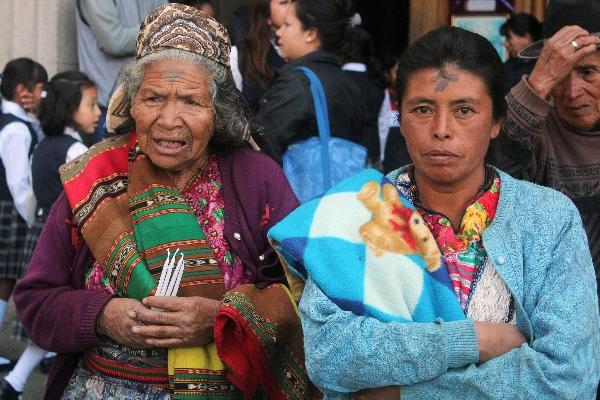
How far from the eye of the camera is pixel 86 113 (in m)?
7.04

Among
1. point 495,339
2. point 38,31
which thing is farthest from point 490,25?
point 495,339

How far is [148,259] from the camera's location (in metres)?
3.30

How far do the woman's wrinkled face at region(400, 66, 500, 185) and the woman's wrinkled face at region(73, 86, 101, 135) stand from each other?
14.7 feet

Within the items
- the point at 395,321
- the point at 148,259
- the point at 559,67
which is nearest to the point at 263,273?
the point at 148,259

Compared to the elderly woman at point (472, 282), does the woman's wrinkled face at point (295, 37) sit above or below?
below

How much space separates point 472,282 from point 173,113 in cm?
115

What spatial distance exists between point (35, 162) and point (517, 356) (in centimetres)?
481

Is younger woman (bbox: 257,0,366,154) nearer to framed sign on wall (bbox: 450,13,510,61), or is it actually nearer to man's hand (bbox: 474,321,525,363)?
man's hand (bbox: 474,321,525,363)

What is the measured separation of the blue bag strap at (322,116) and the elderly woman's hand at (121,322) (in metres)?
1.77

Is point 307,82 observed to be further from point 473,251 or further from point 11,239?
point 11,239

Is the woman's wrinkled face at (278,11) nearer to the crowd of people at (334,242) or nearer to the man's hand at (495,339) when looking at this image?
the crowd of people at (334,242)

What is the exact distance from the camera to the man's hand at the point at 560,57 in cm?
330

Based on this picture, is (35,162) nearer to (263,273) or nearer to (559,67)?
(263,273)

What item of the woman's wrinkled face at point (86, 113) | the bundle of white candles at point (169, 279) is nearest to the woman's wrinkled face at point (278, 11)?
the woman's wrinkled face at point (86, 113)
